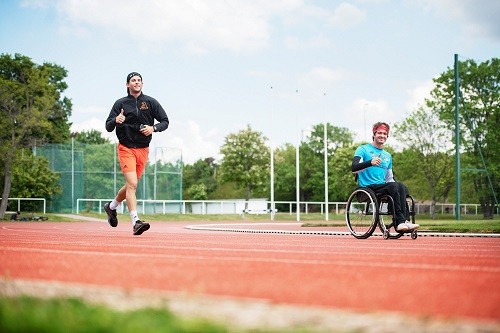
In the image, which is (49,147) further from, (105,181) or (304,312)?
(304,312)

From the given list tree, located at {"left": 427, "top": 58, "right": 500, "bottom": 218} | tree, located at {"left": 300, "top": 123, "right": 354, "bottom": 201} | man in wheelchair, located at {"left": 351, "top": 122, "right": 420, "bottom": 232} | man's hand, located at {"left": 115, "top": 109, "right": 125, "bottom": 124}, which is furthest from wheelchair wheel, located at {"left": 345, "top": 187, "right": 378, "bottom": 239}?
tree, located at {"left": 300, "top": 123, "right": 354, "bottom": 201}

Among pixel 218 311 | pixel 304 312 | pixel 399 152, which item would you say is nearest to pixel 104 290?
pixel 218 311

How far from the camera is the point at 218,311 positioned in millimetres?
2721

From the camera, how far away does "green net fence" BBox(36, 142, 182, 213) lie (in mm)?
42125

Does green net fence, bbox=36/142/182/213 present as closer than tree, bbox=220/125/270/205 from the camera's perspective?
Yes

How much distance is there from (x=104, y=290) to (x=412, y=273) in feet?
6.37

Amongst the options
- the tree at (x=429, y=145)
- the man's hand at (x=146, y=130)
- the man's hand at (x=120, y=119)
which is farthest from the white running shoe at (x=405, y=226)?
the tree at (x=429, y=145)

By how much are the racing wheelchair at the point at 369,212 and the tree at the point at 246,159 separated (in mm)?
53820

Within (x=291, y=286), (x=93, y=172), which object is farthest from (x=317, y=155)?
(x=291, y=286)

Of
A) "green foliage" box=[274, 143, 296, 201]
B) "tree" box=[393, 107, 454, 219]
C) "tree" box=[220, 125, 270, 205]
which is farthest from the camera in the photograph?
"green foliage" box=[274, 143, 296, 201]

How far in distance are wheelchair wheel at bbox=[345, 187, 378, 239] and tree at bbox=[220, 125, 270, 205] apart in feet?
177

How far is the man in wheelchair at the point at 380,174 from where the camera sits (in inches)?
414

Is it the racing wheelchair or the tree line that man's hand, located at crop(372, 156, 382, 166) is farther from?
the tree line

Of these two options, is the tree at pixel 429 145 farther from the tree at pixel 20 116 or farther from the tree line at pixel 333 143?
the tree at pixel 20 116
